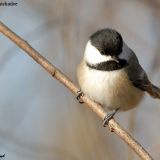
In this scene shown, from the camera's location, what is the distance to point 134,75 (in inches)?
89.8

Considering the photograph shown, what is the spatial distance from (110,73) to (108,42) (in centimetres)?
16

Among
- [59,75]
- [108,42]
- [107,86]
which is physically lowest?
[59,75]

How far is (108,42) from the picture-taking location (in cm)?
207

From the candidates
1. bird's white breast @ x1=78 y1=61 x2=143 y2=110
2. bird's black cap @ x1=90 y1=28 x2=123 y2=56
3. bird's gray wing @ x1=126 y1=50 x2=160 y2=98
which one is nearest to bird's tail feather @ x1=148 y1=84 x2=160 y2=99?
bird's gray wing @ x1=126 y1=50 x2=160 y2=98

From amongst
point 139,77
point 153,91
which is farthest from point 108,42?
point 153,91

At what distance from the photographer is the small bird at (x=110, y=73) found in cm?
209

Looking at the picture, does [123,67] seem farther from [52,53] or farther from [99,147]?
[52,53]

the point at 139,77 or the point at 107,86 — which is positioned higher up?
the point at 139,77

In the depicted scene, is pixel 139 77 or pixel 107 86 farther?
pixel 139 77

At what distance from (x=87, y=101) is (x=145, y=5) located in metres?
0.86

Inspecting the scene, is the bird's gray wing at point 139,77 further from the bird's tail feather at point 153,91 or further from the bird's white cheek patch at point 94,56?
the bird's white cheek patch at point 94,56

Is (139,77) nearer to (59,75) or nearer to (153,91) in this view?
(153,91)

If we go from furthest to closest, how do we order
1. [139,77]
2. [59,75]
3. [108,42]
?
[139,77]
[108,42]
[59,75]

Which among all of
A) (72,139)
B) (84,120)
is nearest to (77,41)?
(84,120)
